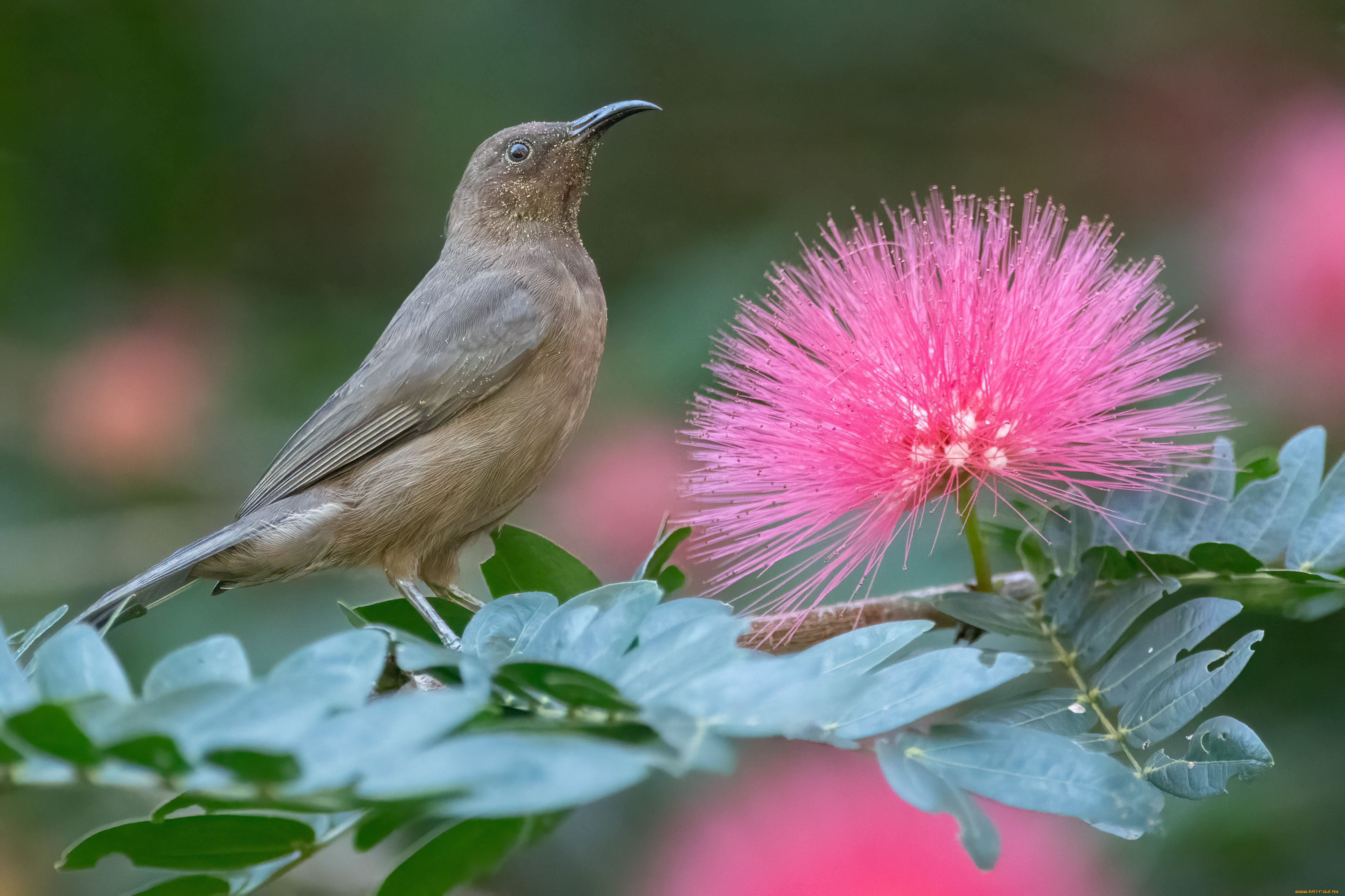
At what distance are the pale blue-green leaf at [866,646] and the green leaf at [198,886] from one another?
94 centimetres

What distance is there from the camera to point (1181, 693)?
1.85 metres

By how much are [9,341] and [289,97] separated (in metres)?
1.83

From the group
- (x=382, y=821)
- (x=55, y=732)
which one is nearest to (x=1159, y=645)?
(x=382, y=821)

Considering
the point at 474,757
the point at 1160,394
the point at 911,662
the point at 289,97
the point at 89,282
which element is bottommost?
the point at 911,662

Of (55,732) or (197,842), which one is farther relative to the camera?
(197,842)

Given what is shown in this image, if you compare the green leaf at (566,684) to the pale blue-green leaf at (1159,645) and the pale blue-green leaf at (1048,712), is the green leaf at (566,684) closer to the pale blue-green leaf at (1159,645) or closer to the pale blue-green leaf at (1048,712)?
the pale blue-green leaf at (1048,712)

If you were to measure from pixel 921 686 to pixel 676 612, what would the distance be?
37 cm

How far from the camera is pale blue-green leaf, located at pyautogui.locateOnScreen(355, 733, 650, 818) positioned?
1225 millimetres

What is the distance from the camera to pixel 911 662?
1.73m

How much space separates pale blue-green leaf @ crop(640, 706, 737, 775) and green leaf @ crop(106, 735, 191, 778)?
0.53m

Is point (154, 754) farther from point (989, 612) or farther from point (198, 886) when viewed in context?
point (989, 612)

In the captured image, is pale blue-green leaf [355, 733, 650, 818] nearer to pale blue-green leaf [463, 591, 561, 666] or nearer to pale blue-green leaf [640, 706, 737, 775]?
pale blue-green leaf [640, 706, 737, 775]

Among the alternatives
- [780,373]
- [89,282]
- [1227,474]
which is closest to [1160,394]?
[1227,474]

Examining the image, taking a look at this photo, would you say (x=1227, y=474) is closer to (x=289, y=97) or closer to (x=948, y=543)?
(x=948, y=543)
